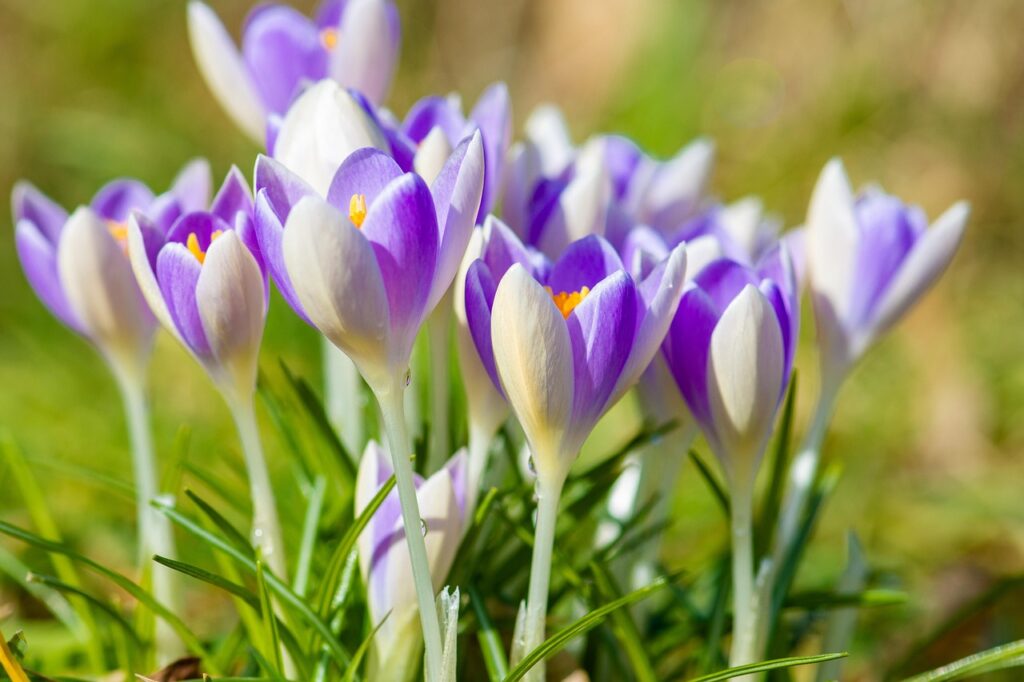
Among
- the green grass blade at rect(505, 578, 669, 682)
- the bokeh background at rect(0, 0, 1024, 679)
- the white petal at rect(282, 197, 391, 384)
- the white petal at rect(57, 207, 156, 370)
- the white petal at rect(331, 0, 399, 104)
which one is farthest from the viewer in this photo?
the bokeh background at rect(0, 0, 1024, 679)

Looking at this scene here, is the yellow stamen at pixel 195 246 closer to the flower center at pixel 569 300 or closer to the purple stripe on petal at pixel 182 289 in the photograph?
the purple stripe on petal at pixel 182 289

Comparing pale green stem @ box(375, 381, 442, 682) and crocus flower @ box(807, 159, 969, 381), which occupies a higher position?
crocus flower @ box(807, 159, 969, 381)

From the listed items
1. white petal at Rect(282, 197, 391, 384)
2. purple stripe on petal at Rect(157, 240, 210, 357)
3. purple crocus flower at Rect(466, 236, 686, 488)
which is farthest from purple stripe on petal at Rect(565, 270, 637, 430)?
purple stripe on petal at Rect(157, 240, 210, 357)

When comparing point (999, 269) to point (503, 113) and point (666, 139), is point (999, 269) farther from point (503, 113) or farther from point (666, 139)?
point (503, 113)

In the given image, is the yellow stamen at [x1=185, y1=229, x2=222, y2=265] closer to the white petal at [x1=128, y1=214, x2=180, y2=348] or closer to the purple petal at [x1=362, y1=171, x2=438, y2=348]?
the white petal at [x1=128, y1=214, x2=180, y2=348]

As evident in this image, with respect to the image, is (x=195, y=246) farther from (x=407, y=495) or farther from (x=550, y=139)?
(x=550, y=139)

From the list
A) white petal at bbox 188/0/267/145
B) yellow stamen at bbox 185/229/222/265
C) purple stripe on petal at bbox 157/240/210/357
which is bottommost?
purple stripe on petal at bbox 157/240/210/357

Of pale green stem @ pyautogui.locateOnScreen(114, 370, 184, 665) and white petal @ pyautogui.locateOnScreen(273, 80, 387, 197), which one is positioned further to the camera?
pale green stem @ pyautogui.locateOnScreen(114, 370, 184, 665)

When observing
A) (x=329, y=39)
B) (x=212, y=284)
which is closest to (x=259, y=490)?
(x=212, y=284)
